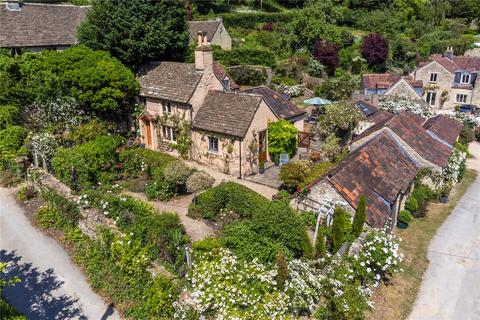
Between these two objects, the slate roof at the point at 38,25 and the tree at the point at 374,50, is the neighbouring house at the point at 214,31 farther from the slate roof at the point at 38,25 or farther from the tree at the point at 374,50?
the tree at the point at 374,50

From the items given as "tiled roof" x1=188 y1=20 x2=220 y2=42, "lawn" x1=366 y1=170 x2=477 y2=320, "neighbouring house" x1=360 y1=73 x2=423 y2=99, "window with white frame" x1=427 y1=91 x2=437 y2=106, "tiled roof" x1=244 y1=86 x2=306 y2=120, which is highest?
"tiled roof" x1=188 y1=20 x2=220 y2=42

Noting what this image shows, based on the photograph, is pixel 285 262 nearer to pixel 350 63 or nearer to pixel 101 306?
pixel 101 306

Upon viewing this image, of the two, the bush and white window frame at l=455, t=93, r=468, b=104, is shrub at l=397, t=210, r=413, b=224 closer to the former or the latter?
the bush

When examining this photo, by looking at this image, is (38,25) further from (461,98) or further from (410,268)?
(461,98)

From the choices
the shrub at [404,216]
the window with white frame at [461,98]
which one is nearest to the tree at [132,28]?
the shrub at [404,216]

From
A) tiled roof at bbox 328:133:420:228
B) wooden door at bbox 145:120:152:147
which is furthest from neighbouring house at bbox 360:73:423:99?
wooden door at bbox 145:120:152:147

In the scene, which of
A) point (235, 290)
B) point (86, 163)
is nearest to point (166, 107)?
point (86, 163)
